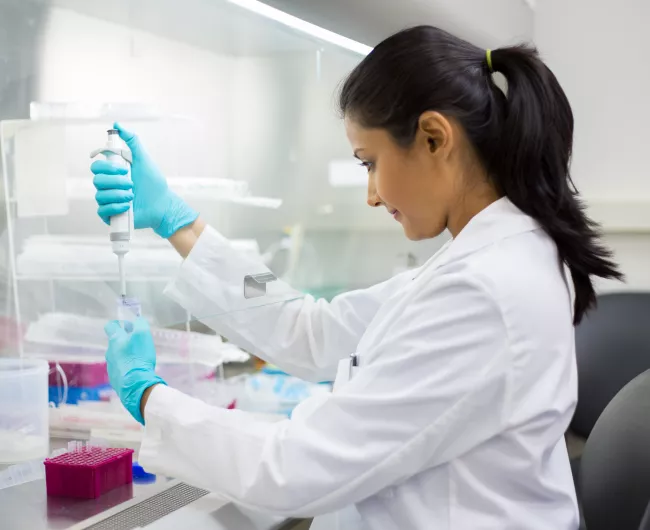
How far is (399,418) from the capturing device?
879 millimetres

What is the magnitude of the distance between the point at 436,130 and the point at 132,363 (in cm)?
55

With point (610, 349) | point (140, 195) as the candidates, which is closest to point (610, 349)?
point (610, 349)

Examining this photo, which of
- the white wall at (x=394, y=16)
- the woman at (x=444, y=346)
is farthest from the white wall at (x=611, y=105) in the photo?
the woman at (x=444, y=346)

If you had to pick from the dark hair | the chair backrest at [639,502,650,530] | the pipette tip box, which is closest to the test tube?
the pipette tip box

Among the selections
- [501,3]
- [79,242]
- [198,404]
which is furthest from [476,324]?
[501,3]

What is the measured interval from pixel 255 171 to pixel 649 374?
89cm

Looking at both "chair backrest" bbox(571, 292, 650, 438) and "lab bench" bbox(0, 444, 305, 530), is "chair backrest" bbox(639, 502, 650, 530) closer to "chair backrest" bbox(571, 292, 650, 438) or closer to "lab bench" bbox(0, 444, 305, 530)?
"lab bench" bbox(0, 444, 305, 530)

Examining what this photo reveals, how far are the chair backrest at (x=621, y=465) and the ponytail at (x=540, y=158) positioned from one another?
333mm

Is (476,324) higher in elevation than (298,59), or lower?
lower

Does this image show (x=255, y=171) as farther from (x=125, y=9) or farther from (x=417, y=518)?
(x=417, y=518)

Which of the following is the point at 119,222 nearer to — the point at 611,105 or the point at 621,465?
the point at 621,465

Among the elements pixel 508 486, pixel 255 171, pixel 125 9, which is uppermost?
pixel 125 9

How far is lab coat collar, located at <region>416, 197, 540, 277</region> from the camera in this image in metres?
0.97

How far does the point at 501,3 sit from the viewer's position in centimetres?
197
